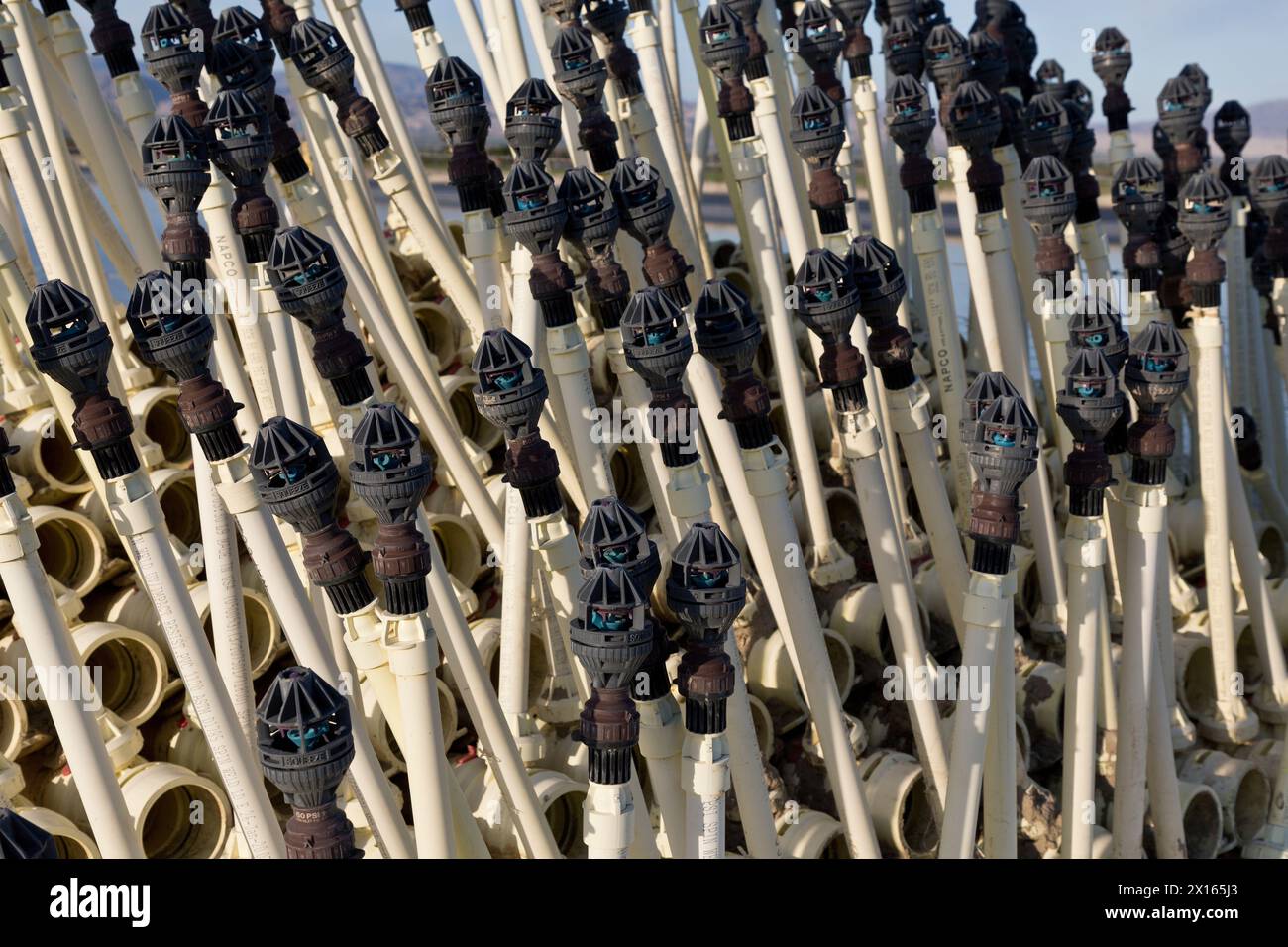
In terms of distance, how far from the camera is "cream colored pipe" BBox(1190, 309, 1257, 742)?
761 cm

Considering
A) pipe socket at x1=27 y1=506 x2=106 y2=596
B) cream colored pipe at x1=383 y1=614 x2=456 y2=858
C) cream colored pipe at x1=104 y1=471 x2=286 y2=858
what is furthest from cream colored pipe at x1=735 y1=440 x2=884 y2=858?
pipe socket at x1=27 y1=506 x2=106 y2=596

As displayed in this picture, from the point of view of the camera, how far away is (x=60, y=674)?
15.2ft

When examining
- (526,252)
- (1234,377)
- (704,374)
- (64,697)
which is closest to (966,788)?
(704,374)

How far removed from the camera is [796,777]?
24.1 ft

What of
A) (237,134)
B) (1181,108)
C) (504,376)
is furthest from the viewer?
(1181,108)

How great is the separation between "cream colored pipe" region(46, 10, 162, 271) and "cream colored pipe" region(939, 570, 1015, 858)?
15.5ft

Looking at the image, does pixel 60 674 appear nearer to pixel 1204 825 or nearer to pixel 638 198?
pixel 638 198

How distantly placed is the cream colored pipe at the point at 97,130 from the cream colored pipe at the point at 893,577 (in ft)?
13.0

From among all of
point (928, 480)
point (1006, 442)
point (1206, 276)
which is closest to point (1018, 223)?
point (1206, 276)

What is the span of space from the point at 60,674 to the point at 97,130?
3.98 meters

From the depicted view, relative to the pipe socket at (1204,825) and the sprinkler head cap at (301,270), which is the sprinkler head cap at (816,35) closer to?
the sprinkler head cap at (301,270)

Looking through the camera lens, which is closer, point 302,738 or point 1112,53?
point 302,738

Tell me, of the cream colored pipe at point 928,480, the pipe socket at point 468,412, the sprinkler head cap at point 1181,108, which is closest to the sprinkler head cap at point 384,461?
the cream colored pipe at point 928,480

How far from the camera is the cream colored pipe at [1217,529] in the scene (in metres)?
7.61
